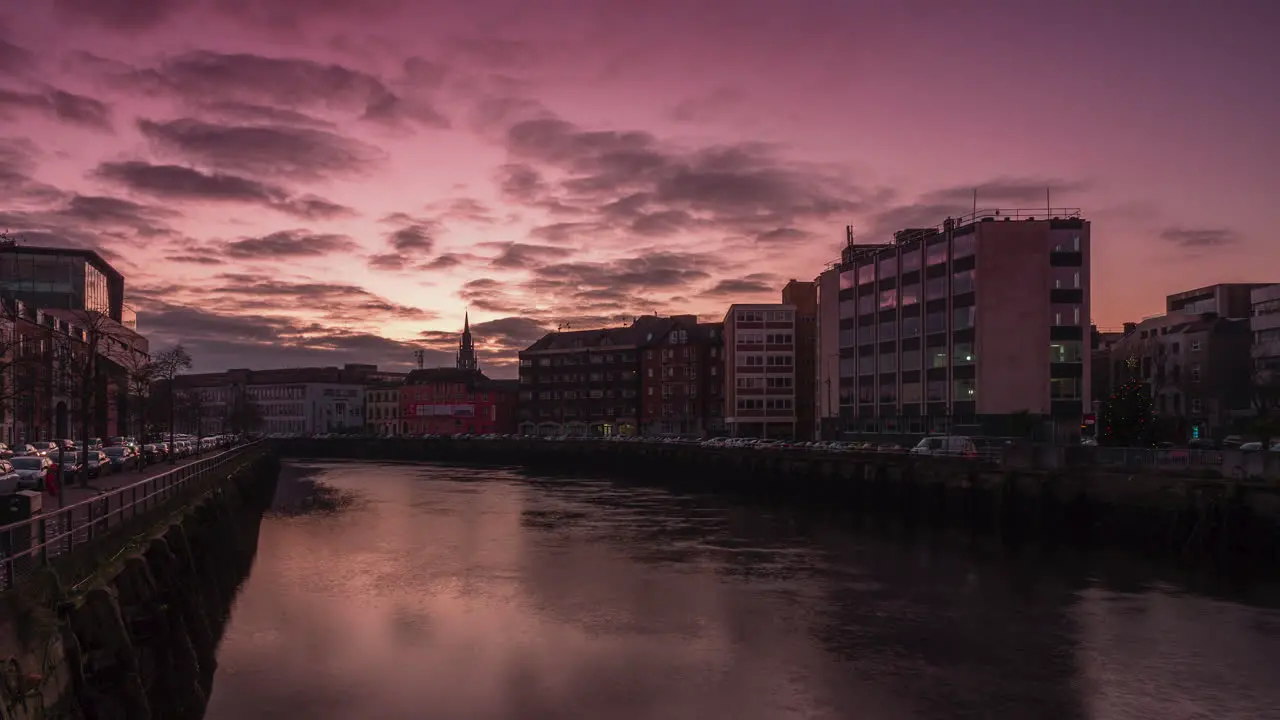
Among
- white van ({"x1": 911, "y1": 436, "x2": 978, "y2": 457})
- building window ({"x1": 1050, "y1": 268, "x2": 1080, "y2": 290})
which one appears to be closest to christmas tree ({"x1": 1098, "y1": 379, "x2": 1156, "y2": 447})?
white van ({"x1": 911, "y1": 436, "x2": 978, "y2": 457})

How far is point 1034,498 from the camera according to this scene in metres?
56.8

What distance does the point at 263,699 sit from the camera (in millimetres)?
25266

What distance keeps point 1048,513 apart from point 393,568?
34.6m

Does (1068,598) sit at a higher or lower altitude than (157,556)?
lower

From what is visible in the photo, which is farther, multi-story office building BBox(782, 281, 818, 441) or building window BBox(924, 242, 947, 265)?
multi-story office building BBox(782, 281, 818, 441)

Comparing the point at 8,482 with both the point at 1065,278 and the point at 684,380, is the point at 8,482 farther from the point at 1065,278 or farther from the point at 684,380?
the point at 684,380

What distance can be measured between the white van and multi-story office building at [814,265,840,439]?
166 ft

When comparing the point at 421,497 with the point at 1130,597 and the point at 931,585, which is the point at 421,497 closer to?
the point at 931,585

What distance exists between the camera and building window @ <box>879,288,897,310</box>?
12162 centimetres

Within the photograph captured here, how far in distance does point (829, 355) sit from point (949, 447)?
57.1 m

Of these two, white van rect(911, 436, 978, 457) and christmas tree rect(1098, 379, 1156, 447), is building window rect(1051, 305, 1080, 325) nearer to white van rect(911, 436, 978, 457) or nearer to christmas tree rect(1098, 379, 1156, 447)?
christmas tree rect(1098, 379, 1156, 447)

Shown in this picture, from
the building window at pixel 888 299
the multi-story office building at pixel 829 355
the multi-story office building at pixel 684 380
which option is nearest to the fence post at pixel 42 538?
the building window at pixel 888 299

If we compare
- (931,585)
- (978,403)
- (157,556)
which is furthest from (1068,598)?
(978,403)

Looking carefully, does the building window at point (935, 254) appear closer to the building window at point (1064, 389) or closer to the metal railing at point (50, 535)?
the building window at point (1064, 389)
